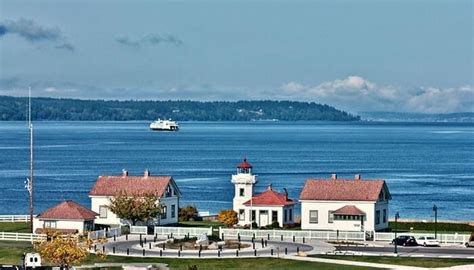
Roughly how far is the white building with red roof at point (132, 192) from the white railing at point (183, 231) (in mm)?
5242

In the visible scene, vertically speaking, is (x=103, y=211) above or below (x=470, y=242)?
above

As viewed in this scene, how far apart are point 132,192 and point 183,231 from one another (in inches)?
361

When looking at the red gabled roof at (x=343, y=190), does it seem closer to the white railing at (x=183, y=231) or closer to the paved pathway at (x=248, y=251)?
the paved pathway at (x=248, y=251)

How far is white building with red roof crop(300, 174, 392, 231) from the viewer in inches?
3590

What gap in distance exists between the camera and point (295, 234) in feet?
286

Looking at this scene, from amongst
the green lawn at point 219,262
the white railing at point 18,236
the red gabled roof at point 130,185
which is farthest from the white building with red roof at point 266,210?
the green lawn at point 219,262

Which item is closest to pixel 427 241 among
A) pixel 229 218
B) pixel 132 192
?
pixel 229 218

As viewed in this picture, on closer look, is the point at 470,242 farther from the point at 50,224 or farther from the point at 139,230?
the point at 50,224

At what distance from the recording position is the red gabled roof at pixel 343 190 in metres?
92.1

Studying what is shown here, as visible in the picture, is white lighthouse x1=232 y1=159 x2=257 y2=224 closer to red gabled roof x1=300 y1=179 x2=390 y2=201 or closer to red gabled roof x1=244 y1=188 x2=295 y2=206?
red gabled roof x1=244 y1=188 x2=295 y2=206

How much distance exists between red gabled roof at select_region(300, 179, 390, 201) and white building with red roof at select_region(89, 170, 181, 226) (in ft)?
37.9

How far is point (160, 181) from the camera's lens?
320 feet

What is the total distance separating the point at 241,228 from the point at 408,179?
94.3m

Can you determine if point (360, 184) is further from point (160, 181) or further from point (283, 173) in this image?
point (283, 173)
